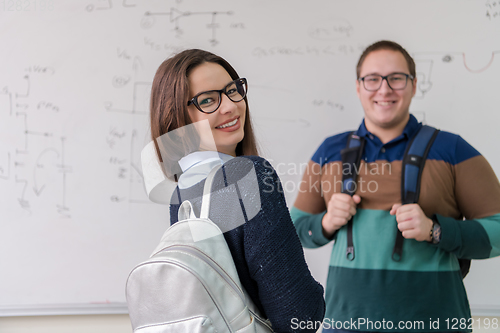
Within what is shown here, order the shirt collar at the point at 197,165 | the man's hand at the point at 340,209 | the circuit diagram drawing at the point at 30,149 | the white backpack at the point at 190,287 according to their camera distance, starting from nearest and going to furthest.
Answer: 1. the white backpack at the point at 190,287
2. the shirt collar at the point at 197,165
3. the man's hand at the point at 340,209
4. the circuit diagram drawing at the point at 30,149

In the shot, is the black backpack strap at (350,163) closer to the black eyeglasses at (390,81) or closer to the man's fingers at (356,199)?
the man's fingers at (356,199)

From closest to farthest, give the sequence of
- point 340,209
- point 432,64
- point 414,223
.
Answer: point 414,223 → point 340,209 → point 432,64

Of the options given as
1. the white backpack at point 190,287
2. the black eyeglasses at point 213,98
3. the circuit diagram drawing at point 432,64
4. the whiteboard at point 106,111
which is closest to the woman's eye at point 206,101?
the black eyeglasses at point 213,98

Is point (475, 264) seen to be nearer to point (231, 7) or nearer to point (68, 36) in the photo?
point (231, 7)

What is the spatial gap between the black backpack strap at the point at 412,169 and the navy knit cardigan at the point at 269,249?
64 cm

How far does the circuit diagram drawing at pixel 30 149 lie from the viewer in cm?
175

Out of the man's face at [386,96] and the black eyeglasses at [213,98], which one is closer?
the black eyeglasses at [213,98]

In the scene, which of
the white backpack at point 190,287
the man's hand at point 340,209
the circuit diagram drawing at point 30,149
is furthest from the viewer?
the circuit diagram drawing at point 30,149

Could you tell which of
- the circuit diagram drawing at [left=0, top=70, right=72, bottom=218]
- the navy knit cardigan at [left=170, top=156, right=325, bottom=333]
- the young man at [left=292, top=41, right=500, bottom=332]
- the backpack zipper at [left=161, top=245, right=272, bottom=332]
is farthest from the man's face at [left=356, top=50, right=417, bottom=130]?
the circuit diagram drawing at [left=0, top=70, right=72, bottom=218]

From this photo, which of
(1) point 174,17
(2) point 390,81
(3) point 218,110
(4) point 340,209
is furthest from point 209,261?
(1) point 174,17

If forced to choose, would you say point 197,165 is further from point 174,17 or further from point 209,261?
point 174,17

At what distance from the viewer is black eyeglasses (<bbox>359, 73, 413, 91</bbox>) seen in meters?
1.21

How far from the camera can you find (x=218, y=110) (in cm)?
69

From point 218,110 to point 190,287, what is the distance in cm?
34
